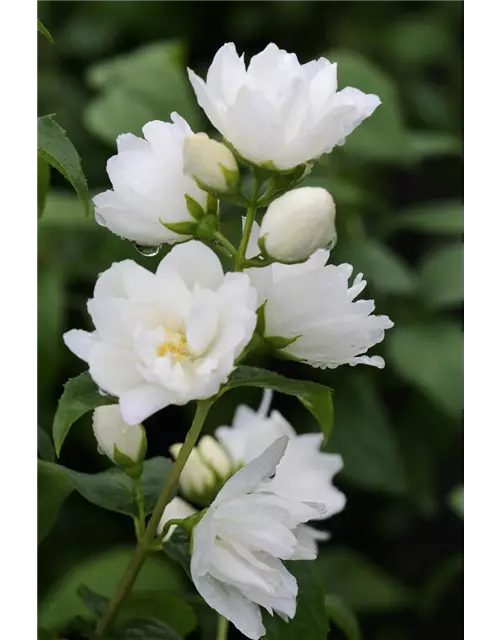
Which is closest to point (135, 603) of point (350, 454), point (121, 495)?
point (121, 495)

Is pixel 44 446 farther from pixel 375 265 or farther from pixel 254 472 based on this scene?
pixel 375 265

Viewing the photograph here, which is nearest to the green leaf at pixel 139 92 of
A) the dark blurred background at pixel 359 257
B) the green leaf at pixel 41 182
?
the dark blurred background at pixel 359 257

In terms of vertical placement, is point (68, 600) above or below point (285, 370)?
below

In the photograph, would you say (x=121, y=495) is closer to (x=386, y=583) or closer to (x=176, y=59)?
(x=386, y=583)

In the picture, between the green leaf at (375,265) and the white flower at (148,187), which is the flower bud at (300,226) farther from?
the green leaf at (375,265)

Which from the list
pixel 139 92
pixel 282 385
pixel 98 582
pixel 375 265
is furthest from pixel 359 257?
pixel 282 385

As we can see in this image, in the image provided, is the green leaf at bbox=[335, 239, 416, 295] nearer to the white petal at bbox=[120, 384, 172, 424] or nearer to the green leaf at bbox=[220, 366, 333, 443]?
the green leaf at bbox=[220, 366, 333, 443]
